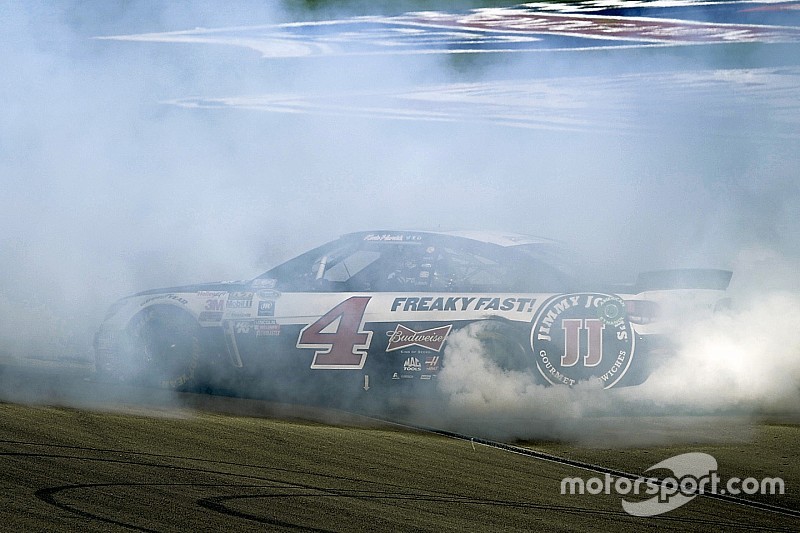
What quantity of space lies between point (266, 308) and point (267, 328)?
129mm

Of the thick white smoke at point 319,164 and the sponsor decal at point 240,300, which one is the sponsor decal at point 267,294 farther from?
the thick white smoke at point 319,164

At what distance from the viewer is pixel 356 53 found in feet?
37.4

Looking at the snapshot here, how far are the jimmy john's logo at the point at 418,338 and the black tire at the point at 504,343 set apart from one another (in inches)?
7.2

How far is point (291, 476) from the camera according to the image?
4770 millimetres

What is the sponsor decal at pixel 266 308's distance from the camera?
24.3ft

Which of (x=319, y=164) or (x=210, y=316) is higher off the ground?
(x=319, y=164)

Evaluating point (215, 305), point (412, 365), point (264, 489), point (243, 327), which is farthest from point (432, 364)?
point (264, 489)

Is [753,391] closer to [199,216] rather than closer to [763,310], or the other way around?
[763,310]

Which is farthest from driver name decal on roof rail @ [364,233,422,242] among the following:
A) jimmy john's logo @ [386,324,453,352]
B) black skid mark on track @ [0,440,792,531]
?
black skid mark on track @ [0,440,792,531]

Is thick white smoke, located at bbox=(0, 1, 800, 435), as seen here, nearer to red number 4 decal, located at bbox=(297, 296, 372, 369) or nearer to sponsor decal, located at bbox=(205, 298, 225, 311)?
red number 4 decal, located at bbox=(297, 296, 372, 369)

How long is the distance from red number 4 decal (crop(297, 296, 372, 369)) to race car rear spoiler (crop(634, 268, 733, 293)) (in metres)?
1.68

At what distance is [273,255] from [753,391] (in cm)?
509

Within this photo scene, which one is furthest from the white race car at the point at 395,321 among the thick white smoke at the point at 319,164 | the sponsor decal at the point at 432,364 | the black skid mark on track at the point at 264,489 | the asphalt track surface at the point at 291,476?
the black skid mark on track at the point at 264,489

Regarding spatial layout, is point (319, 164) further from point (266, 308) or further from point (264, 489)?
point (264, 489)
